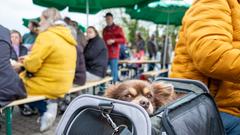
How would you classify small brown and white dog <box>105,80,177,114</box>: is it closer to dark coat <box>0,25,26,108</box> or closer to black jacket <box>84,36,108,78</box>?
dark coat <box>0,25,26,108</box>

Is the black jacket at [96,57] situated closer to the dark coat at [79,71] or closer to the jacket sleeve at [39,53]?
the dark coat at [79,71]

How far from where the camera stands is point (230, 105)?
1834 millimetres

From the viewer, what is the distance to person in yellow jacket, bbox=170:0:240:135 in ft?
5.32

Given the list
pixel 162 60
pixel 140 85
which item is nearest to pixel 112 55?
pixel 162 60

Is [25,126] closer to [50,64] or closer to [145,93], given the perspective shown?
[50,64]

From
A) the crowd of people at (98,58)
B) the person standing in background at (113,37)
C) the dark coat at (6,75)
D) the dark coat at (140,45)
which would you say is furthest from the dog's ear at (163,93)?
the dark coat at (140,45)

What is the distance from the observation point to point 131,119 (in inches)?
48.8

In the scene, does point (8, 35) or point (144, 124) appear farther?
point (8, 35)

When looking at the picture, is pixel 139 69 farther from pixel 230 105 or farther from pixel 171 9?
pixel 230 105

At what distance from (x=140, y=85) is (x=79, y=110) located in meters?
0.67

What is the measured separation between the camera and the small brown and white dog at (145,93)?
1.90 m

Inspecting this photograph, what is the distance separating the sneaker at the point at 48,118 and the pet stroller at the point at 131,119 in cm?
357

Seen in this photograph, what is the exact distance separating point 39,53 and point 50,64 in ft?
0.80

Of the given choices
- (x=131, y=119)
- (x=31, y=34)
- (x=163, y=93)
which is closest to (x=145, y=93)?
(x=163, y=93)
